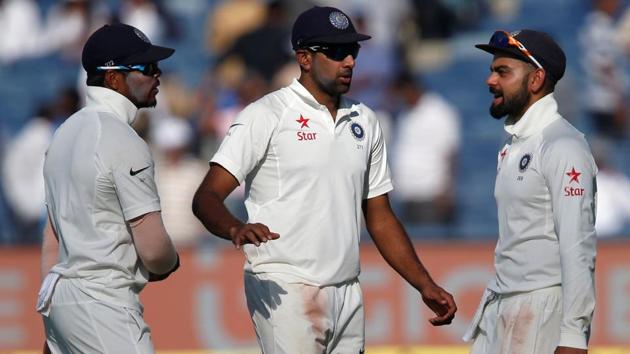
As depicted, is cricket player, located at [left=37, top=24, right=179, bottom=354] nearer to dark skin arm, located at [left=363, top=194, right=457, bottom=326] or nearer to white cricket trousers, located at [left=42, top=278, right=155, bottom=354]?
white cricket trousers, located at [left=42, top=278, right=155, bottom=354]

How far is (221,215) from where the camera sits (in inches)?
Result: 218

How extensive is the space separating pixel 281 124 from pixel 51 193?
3.52 ft

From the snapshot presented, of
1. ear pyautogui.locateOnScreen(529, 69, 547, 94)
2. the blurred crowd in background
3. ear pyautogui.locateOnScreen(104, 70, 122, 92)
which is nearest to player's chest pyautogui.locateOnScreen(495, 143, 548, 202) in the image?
ear pyautogui.locateOnScreen(529, 69, 547, 94)

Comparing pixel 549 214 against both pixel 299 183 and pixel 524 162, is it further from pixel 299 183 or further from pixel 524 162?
pixel 299 183

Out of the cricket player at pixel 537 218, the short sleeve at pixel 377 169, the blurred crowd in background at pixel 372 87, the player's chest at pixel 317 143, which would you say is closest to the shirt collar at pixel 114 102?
the player's chest at pixel 317 143

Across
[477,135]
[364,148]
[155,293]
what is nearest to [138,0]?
[477,135]

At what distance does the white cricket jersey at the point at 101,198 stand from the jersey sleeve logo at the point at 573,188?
1672 millimetres

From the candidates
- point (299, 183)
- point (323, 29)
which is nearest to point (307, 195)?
point (299, 183)

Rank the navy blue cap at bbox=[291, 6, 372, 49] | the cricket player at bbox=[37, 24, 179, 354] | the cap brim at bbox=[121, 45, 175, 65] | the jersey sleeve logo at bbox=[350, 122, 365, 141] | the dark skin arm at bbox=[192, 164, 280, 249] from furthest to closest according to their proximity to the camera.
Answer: the jersey sleeve logo at bbox=[350, 122, 365, 141] < the navy blue cap at bbox=[291, 6, 372, 49] < the cap brim at bbox=[121, 45, 175, 65] < the cricket player at bbox=[37, 24, 179, 354] < the dark skin arm at bbox=[192, 164, 280, 249]

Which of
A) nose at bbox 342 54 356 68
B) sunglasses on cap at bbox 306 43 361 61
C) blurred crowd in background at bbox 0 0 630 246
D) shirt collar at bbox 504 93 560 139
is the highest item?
sunglasses on cap at bbox 306 43 361 61

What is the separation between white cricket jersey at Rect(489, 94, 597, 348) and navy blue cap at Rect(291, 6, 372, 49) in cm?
83

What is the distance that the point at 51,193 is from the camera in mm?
5453

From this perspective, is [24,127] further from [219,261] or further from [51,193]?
[51,193]

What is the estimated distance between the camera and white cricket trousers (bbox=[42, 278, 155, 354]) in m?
5.29
